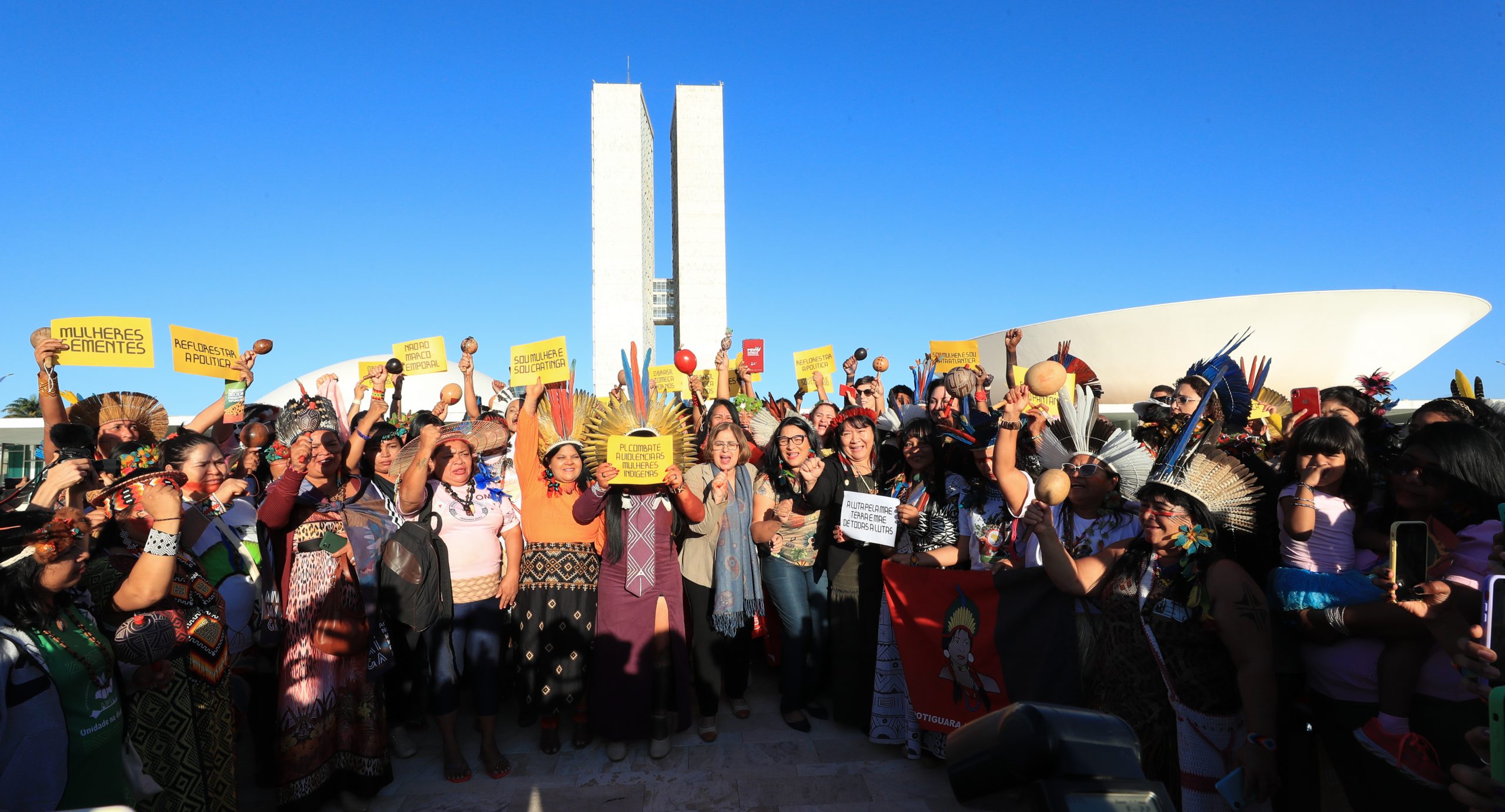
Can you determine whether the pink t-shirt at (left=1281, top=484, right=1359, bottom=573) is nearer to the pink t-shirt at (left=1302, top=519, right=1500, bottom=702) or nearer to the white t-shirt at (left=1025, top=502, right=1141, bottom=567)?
the pink t-shirt at (left=1302, top=519, right=1500, bottom=702)

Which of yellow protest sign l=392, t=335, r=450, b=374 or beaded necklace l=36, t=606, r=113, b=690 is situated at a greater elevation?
yellow protest sign l=392, t=335, r=450, b=374

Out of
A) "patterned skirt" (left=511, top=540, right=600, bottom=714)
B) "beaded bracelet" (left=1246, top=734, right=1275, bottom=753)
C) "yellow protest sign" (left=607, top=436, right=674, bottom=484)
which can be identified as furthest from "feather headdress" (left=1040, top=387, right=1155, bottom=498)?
"patterned skirt" (left=511, top=540, right=600, bottom=714)

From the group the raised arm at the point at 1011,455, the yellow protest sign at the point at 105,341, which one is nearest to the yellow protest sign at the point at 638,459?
the raised arm at the point at 1011,455

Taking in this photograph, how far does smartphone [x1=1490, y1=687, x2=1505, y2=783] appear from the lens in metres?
1.25

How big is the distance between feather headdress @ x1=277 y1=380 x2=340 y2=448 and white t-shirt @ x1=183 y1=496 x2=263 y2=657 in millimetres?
879

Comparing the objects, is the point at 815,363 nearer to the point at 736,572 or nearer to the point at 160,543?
the point at 736,572

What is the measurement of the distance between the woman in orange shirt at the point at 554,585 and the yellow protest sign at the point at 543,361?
33.2 inches

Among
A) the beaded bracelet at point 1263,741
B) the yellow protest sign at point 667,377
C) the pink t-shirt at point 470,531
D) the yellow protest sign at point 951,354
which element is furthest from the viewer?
the yellow protest sign at point 667,377

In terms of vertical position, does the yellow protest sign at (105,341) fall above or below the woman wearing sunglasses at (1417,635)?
above

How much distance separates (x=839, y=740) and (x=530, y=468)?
2.40m

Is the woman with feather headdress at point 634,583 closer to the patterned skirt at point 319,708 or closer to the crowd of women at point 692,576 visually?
the crowd of women at point 692,576

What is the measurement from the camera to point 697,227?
94.7 ft

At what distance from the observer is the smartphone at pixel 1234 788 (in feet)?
7.78

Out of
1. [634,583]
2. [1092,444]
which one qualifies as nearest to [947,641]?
[1092,444]
